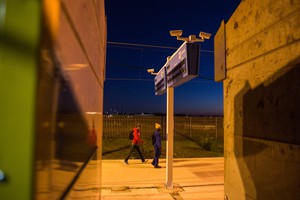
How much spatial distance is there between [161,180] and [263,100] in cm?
761

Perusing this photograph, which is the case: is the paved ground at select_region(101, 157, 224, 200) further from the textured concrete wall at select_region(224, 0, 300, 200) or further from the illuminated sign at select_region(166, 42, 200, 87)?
the textured concrete wall at select_region(224, 0, 300, 200)

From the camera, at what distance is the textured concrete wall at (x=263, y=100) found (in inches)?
77.3

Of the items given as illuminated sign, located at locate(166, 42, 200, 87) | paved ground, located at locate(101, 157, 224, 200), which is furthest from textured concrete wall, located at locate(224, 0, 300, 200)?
paved ground, located at locate(101, 157, 224, 200)

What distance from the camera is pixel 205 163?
12258 mm

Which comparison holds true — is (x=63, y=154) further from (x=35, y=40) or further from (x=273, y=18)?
(x=273, y=18)

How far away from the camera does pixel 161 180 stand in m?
9.48

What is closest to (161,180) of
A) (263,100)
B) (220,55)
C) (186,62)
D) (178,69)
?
(178,69)

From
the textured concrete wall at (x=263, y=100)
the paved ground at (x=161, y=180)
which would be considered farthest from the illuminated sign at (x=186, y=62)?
the paved ground at (x=161, y=180)

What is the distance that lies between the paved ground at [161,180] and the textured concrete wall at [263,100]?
5009mm

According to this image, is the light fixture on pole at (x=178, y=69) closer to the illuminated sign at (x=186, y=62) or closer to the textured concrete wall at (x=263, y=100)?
the illuminated sign at (x=186, y=62)

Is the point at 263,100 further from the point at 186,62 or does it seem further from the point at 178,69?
the point at 178,69

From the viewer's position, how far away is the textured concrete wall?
1963 mm

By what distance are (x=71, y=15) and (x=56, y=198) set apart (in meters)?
0.59

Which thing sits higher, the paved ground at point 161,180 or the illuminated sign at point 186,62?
the illuminated sign at point 186,62
